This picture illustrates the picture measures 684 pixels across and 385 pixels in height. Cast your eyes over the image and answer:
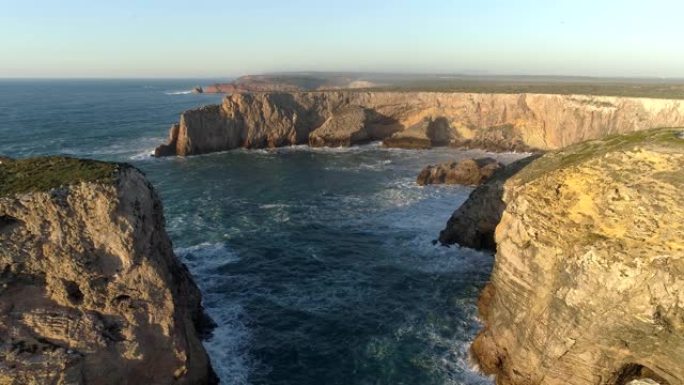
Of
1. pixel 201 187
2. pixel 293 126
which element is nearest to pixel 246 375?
pixel 201 187

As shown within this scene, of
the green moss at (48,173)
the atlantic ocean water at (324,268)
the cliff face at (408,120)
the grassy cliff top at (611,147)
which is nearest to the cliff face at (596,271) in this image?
the grassy cliff top at (611,147)

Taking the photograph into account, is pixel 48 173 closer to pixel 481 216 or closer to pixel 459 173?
pixel 481 216

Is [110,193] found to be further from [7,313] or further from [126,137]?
[126,137]

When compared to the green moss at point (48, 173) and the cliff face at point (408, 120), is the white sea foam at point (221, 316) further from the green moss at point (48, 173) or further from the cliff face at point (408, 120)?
the cliff face at point (408, 120)

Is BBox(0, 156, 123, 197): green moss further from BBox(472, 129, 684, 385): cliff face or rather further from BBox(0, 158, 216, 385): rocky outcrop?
BBox(472, 129, 684, 385): cliff face

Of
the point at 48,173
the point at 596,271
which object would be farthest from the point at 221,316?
the point at 596,271
